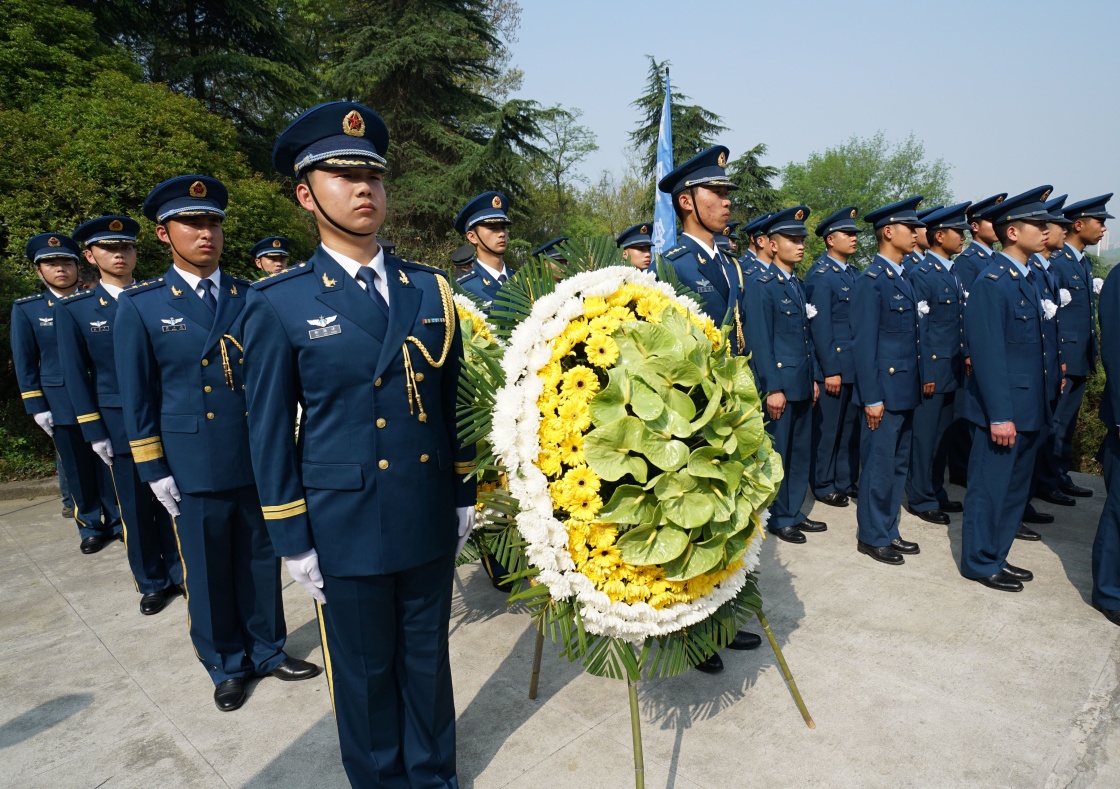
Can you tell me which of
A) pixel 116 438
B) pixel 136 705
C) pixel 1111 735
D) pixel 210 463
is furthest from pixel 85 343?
pixel 1111 735

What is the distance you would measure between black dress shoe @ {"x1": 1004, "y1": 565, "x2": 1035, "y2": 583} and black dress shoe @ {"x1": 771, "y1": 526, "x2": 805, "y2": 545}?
1.36m

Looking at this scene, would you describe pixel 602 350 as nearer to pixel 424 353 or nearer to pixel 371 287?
pixel 424 353

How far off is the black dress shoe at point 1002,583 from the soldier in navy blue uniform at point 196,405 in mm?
4328

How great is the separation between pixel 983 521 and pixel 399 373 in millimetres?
4159

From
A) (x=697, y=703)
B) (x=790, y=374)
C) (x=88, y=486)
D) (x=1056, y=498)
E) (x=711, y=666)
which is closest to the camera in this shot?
(x=697, y=703)

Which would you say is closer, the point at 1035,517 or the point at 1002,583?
the point at 1002,583

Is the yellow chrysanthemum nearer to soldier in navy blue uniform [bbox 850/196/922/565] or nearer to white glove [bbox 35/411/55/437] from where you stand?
soldier in navy blue uniform [bbox 850/196/922/565]

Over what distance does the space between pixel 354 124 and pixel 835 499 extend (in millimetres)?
5586

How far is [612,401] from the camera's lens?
7.73ft

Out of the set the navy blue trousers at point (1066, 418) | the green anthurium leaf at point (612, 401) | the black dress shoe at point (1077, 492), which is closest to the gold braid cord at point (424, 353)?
the green anthurium leaf at point (612, 401)

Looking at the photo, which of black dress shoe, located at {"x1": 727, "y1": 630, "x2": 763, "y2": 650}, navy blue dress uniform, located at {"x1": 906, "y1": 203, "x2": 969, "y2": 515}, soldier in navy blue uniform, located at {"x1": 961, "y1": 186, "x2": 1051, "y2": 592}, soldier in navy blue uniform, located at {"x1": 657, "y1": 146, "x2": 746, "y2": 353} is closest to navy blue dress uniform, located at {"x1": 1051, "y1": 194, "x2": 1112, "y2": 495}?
navy blue dress uniform, located at {"x1": 906, "y1": 203, "x2": 969, "y2": 515}

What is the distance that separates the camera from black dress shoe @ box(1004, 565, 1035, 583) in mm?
4570

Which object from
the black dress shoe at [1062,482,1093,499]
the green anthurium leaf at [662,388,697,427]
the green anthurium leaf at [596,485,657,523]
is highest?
the green anthurium leaf at [662,388,697,427]

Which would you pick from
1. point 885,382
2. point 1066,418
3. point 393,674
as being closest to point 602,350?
point 393,674
